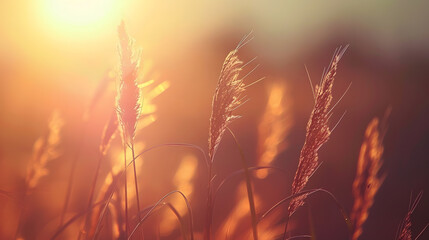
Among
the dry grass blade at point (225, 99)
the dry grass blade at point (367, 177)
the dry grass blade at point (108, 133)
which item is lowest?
the dry grass blade at point (367, 177)

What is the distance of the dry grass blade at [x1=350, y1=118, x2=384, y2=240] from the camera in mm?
1960

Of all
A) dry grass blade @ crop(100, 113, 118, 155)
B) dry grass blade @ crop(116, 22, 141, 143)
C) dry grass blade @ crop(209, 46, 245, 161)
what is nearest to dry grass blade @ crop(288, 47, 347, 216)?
dry grass blade @ crop(209, 46, 245, 161)

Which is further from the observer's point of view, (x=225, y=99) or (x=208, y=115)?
(x=208, y=115)

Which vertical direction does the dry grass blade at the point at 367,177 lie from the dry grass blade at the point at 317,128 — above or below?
below

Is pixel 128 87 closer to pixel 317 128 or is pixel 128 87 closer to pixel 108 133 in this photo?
pixel 108 133

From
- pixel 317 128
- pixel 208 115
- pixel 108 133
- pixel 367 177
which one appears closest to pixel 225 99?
pixel 317 128

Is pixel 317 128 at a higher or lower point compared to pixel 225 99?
lower

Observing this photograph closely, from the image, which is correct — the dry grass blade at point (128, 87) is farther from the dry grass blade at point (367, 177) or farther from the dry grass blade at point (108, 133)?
the dry grass blade at point (367, 177)

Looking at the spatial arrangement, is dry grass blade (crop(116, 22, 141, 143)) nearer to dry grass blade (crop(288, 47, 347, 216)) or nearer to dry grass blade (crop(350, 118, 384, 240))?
dry grass blade (crop(288, 47, 347, 216))

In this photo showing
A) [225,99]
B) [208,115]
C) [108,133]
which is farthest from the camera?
[208,115]

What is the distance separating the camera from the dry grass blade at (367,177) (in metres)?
1.96

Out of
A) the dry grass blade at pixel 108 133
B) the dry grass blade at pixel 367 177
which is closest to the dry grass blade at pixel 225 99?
the dry grass blade at pixel 108 133

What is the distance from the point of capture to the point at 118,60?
1.69 m

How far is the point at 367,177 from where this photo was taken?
1979mm
